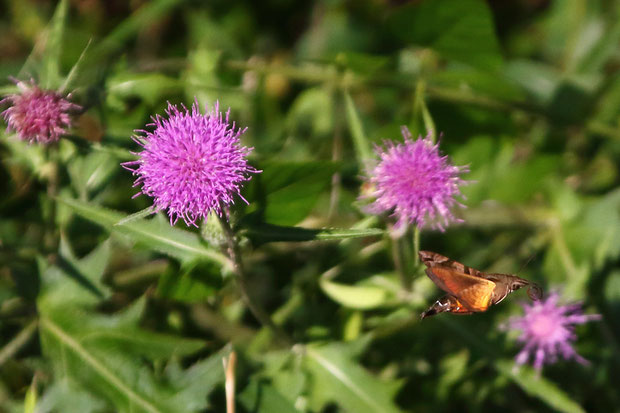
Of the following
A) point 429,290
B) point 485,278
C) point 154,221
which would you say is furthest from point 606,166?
point 154,221

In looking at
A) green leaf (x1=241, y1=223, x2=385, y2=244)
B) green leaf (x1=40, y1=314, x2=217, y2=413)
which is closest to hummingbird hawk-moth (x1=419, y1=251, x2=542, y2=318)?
green leaf (x1=241, y1=223, x2=385, y2=244)

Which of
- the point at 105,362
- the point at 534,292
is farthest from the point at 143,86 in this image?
the point at 534,292

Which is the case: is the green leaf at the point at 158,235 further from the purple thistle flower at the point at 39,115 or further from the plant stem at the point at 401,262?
the plant stem at the point at 401,262

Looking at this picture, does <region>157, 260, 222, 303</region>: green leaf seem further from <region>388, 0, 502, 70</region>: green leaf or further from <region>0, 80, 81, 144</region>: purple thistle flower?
<region>388, 0, 502, 70</region>: green leaf

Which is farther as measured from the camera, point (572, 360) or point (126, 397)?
point (572, 360)

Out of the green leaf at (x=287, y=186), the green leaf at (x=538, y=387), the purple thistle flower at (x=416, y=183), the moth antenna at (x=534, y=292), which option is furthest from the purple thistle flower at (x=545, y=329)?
the green leaf at (x=287, y=186)

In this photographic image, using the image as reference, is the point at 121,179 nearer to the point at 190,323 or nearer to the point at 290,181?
the point at 190,323
